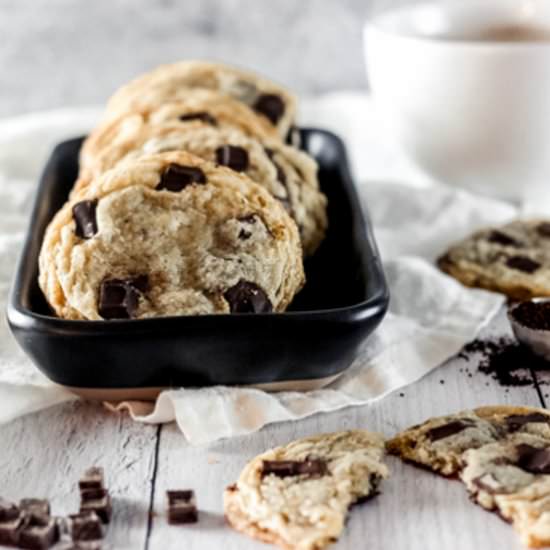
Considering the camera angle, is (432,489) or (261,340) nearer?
(432,489)

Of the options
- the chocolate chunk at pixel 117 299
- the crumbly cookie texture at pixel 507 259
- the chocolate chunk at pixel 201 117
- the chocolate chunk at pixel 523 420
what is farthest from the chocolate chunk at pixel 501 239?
the chocolate chunk at pixel 117 299

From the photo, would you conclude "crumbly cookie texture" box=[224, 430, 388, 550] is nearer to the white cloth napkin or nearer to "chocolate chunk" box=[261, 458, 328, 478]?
"chocolate chunk" box=[261, 458, 328, 478]

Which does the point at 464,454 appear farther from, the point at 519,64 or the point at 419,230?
the point at 519,64

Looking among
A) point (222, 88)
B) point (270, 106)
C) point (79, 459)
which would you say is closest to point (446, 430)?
point (79, 459)

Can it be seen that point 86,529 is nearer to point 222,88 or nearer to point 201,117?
point 201,117

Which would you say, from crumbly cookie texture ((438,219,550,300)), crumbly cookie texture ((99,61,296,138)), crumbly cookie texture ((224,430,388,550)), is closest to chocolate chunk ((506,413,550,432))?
crumbly cookie texture ((224,430,388,550))

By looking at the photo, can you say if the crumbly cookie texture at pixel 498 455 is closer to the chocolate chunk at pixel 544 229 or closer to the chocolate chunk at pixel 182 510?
the chocolate chunk at pixel 182 510

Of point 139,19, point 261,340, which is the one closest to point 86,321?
point 261,340
